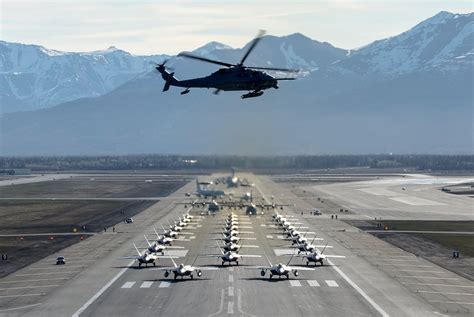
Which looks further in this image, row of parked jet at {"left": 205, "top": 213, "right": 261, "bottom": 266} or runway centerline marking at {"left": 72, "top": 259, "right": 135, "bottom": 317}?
row of parked jet at {"left": 205, "top": 213, "right": 261, "bottom": 266}

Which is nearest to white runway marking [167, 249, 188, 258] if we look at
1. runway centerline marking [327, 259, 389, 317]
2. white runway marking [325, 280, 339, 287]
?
runway centerline marking [327, 259, 389, 317]

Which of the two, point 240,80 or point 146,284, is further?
point 146,284

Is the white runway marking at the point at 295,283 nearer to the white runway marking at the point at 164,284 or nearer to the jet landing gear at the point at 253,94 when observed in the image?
the white runway marking at the point at 164,284

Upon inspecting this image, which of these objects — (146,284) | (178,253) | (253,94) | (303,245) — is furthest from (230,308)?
(178,253)

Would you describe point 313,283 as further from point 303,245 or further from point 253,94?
point 253,94

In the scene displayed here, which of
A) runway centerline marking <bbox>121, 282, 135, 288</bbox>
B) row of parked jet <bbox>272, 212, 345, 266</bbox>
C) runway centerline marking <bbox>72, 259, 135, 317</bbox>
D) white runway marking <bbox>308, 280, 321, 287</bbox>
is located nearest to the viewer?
runway centerline marking <bbox>72, 259, 135, 317</bbox>

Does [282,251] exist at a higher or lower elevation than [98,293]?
higher

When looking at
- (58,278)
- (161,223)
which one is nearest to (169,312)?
(58,278)

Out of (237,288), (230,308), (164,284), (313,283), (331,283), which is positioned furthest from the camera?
(331,283)

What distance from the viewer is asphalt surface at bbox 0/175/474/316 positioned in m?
100

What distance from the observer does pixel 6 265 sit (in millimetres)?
135125

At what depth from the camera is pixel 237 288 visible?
112875 mm

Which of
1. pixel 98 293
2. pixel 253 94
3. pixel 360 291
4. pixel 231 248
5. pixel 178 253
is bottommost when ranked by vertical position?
pixel 98 293

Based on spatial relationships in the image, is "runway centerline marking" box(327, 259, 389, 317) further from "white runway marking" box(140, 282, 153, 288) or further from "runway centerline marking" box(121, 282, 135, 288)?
"runway centerline marking" box(121, 282, 135, 288)
